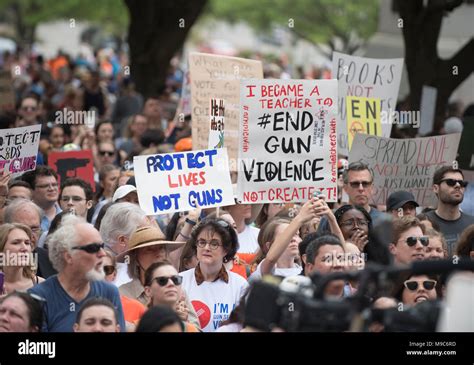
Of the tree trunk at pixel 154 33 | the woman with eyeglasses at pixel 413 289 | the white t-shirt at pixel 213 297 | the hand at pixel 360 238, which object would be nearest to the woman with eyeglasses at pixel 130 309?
the white t-shirt at pixel 213 297

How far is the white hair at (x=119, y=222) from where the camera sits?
30.5 ft

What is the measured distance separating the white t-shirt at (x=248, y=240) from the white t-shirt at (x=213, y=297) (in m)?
1.81

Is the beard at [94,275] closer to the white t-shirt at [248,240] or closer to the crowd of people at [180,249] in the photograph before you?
the crowd of people at [180,249]

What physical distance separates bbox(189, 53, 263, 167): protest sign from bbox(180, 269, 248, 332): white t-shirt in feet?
12.0

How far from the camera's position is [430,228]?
369 inches

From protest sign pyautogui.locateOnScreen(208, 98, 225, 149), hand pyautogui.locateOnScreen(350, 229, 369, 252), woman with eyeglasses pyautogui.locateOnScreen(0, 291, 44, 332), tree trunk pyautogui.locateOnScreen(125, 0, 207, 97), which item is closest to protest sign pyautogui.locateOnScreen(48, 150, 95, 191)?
protest sign pyautogui.locateOnScreen(208, 98, 225, 149)

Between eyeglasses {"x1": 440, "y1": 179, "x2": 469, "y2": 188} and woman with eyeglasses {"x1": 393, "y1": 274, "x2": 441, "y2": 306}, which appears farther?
eyeglasses {"x1": 440, "y1": 179, "x2": 469, "y2": 188}

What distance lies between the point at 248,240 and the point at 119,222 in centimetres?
170

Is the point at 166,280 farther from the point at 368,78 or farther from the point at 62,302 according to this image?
the point at 368,78

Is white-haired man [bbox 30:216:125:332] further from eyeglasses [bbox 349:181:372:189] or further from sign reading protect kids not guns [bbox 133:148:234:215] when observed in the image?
eyeglasses [bbox 349:181:372:189]

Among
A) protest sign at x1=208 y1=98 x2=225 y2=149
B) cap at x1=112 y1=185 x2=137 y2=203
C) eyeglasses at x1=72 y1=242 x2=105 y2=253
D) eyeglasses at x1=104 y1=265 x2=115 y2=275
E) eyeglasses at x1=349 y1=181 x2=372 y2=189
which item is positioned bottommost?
eyeglasses at x1=104 y1=265 x2=115 y2=275

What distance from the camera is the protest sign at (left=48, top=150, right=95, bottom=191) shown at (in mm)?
12578

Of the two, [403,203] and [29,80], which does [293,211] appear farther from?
[29,80]
